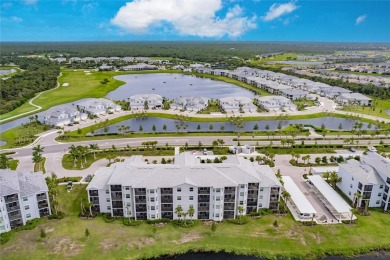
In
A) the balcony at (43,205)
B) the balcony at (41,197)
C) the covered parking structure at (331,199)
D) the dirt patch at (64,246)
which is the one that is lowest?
the dirt patch at (64,246)

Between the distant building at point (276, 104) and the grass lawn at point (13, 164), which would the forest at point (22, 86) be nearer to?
the grass lawn at point (13, 164)

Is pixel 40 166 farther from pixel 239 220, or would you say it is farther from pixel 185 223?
pixel 239 220

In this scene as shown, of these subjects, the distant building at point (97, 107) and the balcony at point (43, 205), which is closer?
the balcony at point (43, 205)

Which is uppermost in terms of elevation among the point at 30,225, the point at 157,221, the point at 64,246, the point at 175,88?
the point at 175,88

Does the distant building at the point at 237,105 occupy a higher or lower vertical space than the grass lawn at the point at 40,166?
higher

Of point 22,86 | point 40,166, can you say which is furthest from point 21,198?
point 22,86

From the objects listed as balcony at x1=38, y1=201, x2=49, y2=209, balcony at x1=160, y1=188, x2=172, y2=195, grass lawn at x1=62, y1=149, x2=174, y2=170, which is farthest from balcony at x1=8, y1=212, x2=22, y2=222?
balcony at x1=160, y1=188, x2=172, y2=195

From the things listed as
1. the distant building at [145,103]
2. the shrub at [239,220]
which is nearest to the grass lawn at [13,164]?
the shrub at [239,220]
